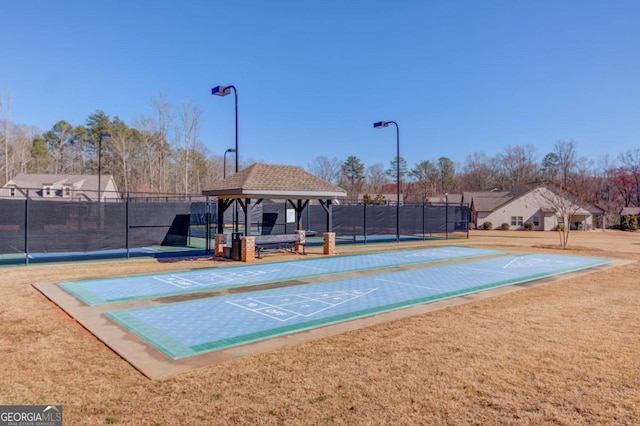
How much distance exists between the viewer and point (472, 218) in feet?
174

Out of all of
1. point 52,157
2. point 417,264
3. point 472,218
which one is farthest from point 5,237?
point 52,157

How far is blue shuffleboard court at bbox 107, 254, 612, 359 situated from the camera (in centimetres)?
655

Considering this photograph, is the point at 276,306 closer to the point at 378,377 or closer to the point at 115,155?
the point at 378,377

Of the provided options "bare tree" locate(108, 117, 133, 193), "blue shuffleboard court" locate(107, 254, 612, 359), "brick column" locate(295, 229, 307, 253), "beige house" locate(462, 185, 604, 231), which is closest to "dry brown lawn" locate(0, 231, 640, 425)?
"blue shuffleboard court" locate(107, 254, 612, 359)

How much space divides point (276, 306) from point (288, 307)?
27cm

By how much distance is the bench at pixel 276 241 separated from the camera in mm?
16641

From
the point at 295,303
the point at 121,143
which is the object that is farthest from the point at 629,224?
the point at 121,143

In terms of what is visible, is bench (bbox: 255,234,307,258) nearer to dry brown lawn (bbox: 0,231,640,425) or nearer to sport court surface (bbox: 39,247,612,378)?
sport court surface (bbox: 39,247,612,378)

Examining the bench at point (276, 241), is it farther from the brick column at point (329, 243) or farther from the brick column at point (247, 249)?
the brick column at point (329, 243)

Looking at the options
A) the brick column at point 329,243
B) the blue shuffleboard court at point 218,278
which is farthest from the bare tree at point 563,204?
the brick column at point 329,243

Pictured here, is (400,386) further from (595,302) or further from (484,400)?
(595,302)

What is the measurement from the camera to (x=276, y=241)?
17078 millimetres

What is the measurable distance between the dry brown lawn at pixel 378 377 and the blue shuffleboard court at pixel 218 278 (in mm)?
2033

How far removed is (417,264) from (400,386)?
432 inches
